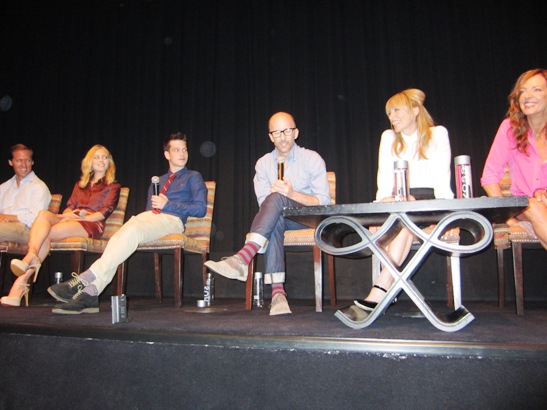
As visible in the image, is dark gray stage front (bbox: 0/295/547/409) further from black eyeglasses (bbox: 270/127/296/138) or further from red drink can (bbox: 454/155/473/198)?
black eyeglasses (bbox: 270/127/296/138)

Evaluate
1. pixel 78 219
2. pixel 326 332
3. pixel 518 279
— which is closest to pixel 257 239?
pixel 326 332

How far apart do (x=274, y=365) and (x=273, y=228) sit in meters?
0.90

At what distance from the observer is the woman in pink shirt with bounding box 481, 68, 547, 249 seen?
1.96 m

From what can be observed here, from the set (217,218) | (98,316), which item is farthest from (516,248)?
(217,218)

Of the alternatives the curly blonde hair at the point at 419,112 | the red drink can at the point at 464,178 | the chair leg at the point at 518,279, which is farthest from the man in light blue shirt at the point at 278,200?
the chair leg at the point at 518,279

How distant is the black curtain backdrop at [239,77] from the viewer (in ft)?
11.6

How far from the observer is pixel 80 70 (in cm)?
480

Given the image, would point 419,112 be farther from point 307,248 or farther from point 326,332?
point 326,332

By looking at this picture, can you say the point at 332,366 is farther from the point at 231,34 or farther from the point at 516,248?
the point at 231,34

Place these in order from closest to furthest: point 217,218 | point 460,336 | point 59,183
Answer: point 460,336, point 217,218, point 59,183

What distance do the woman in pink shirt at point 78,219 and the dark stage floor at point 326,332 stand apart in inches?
23.4

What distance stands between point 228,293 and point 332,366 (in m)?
2.46

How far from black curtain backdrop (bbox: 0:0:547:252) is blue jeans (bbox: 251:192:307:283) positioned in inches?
66.2

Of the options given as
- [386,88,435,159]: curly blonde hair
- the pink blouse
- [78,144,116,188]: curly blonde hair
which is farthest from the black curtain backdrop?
[386,88,435,159]: curly blonde hair
